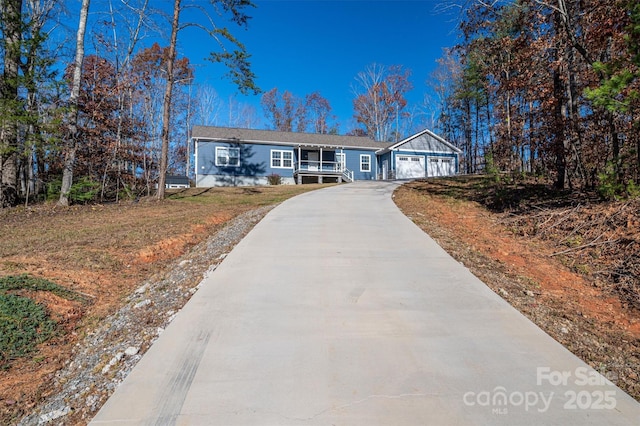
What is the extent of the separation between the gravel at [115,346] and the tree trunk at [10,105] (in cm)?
825

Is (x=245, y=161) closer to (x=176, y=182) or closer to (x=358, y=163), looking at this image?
(x=176, y=182)

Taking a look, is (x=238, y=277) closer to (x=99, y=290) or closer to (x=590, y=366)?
(x=99, y=290)

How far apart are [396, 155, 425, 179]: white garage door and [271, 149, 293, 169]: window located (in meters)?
8.39

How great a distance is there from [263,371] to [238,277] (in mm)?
1928

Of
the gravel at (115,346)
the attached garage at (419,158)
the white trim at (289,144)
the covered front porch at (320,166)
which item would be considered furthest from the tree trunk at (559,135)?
the white trim at (289,144)

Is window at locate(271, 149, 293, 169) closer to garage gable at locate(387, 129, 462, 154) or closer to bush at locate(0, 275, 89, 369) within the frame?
garage gable at locate(387, 129, 462, 154)

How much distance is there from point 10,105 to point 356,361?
453 inches

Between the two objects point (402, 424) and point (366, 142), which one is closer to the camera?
point (402, 424)

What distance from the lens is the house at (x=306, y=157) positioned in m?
23.3

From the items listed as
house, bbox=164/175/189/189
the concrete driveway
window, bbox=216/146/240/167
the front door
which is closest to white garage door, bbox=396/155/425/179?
the front door

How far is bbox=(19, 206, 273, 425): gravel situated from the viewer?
2.22 meters

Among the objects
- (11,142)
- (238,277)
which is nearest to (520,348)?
(238,277)

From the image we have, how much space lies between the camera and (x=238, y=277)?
4242mm

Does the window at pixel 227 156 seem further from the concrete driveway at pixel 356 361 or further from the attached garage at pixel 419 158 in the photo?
the concrete driveway at pixel 356 361
